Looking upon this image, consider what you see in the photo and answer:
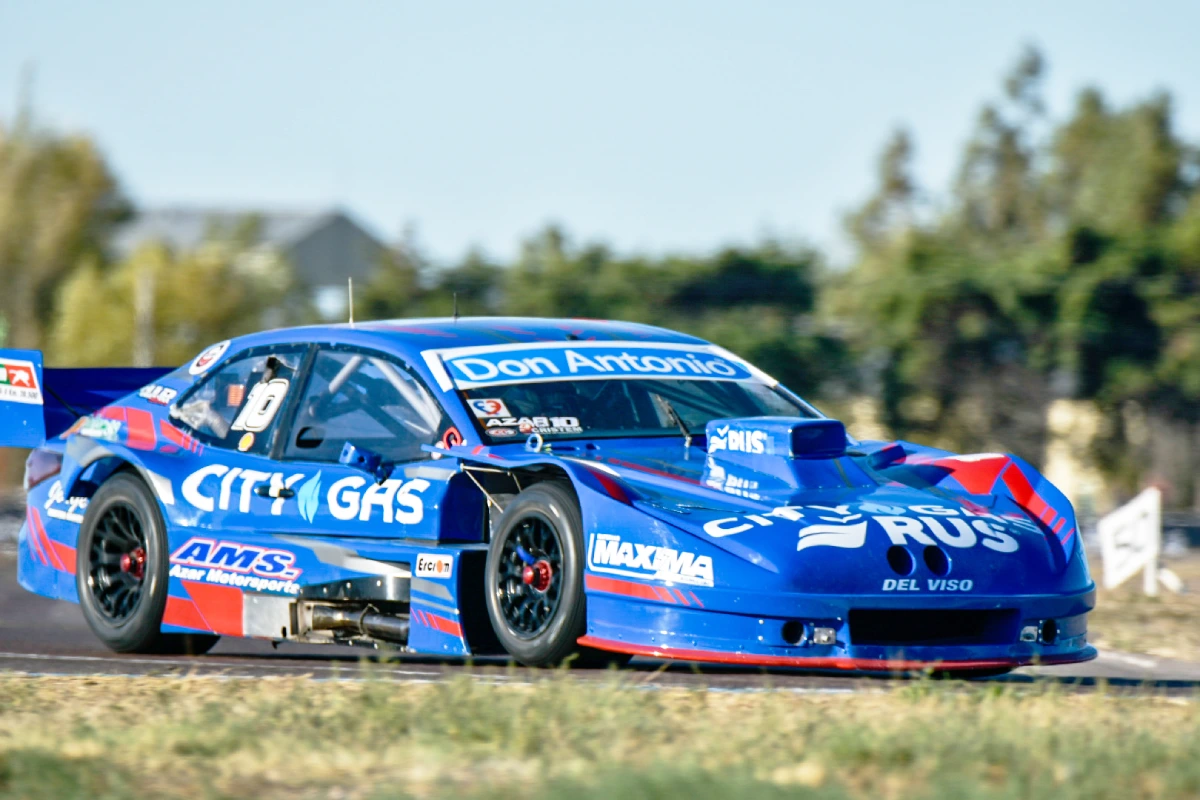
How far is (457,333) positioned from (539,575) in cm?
153

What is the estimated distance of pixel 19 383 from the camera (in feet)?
26.3

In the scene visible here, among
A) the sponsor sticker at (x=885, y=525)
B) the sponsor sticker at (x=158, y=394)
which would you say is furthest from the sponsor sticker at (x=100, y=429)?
the sponsor sticker at (x=885, y=525)

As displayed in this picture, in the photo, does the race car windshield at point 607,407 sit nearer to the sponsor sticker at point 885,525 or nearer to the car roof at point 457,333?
the car roof at point 457,333

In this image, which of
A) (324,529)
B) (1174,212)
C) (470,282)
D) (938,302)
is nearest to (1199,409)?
(938,302)

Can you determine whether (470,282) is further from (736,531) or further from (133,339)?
(736,531)

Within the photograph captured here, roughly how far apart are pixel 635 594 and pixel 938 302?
19453 millimetres

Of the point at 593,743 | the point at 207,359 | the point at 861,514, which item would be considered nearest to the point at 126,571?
the point at 207,359

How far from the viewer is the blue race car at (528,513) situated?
5.49 m

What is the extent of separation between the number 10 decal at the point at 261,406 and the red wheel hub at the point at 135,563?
Result: 2.15 feet

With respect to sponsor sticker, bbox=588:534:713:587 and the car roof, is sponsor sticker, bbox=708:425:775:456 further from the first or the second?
the car roof

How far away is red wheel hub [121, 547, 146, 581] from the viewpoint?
721 cm

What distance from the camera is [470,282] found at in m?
29.2

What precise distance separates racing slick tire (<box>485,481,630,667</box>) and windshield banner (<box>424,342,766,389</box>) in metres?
0.79

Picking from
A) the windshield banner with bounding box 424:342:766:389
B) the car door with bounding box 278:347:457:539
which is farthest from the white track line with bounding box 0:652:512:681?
the windshield banner with bounding box 424:342:766:389
